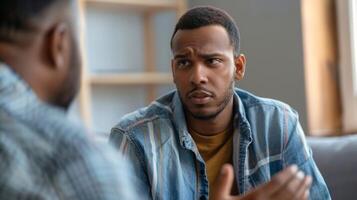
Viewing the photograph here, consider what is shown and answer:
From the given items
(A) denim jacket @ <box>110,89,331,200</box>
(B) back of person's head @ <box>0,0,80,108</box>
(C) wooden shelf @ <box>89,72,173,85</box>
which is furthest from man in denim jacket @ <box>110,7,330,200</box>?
(C) wooden shelf @ <box>89,72,173,85</box>

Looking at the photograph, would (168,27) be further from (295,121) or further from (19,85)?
(19,85)

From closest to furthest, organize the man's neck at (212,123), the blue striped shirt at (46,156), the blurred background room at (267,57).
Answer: the blue striped shirt at (46,156), the man's neck at (212,123), the blurred background room at (267,57)

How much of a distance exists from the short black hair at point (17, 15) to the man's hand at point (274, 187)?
38 cm

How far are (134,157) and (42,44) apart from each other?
854 mm

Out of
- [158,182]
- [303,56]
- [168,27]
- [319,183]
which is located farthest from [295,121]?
[168,27]

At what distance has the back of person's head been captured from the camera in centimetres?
58

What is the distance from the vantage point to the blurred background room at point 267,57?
2.27 meters

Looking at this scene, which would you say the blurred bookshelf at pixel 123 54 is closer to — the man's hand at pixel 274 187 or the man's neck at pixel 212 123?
the man's neck at pixel 212 123

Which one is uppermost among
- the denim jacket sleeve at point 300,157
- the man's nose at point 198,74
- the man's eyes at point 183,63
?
the man's eyes at point 183,63

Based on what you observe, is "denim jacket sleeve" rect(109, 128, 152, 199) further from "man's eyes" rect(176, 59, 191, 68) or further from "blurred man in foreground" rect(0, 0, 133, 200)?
"blurred man in foreground" rect(0, 0, 133, 200)

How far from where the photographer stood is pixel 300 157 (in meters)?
1.50

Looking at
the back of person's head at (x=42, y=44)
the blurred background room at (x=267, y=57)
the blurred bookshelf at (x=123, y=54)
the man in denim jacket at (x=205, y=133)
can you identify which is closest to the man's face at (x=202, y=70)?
the man in denim jacket at (x=205, y=133)

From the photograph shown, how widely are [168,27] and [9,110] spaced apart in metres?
2.24

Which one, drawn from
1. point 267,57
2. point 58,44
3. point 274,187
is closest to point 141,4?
point 267,57
